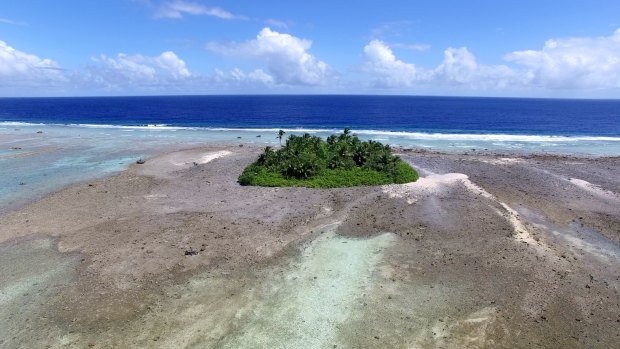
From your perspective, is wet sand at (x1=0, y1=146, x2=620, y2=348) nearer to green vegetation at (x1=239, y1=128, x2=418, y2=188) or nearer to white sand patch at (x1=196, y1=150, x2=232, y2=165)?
green vegetation at (x1=239, y1=128, x2=418, y2=188)

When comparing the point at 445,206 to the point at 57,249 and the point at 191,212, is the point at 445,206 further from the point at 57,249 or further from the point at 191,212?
the point at 57,249

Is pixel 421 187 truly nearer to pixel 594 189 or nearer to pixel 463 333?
pixel 594 189

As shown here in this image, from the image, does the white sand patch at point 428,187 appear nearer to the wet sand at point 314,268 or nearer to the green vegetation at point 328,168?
the wet sand at point 314,268

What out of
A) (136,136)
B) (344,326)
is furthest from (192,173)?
(136,136)

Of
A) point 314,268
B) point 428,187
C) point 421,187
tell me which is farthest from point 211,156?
point 314,268

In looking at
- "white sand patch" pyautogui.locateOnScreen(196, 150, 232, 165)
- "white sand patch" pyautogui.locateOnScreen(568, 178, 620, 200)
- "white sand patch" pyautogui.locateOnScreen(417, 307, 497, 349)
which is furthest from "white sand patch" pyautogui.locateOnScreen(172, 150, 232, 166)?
"white sand patch" pyautogui.locateOnScreen(568, 178, 620, 200)

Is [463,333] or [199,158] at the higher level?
[199,158]
